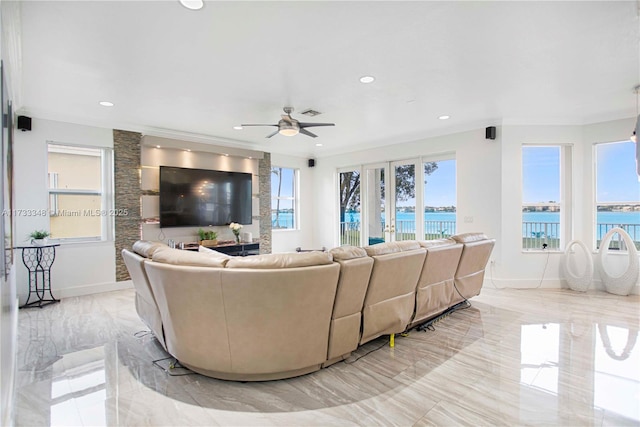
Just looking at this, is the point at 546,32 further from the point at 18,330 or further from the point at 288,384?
the point at 18,330

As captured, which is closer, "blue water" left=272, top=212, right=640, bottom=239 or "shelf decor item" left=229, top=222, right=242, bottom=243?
"blue water" left=272, top=212, right=640, bottom=239

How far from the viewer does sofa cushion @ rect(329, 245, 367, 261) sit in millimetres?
2498

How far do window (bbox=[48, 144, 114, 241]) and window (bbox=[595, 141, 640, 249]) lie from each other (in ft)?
24.6

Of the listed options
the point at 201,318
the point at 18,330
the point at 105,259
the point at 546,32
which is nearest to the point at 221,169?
the point at 105,259

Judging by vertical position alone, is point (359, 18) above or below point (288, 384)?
above

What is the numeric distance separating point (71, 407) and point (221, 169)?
4.76 m

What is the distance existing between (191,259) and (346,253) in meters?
1.13

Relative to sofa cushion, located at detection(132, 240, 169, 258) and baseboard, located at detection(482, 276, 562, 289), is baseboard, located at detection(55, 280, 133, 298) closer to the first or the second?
sofa cushion, located at detection(132, 240, 169, 258)

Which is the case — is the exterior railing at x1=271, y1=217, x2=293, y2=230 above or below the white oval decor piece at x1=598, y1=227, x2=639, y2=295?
above

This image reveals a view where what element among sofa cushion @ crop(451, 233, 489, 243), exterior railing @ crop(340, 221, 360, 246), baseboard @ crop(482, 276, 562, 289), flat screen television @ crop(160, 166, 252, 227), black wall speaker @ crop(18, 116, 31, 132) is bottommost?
baseboard @ crop(482, 276, 562, 289)

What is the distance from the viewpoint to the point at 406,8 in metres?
2.28

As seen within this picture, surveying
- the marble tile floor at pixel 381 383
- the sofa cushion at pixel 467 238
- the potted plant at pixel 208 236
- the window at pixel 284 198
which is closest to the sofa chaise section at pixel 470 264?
the sofa cushion at pixel 467 238

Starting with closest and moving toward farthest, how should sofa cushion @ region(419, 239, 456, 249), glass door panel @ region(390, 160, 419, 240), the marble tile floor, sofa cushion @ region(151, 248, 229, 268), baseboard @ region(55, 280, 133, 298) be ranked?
1. the marble tile floor
2. sofa cushion @ region(151, 248, 229, 268)
3. sofa cushion @ region(419, 239, 456, 249)
4. baseboard @ region(55, 280, 133, 298)
5. glass door panel @ region(390, 160, 419, 240)

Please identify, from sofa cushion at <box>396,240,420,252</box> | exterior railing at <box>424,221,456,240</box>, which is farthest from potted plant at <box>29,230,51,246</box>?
exterior railing at <box>424,221,456,240</box>
